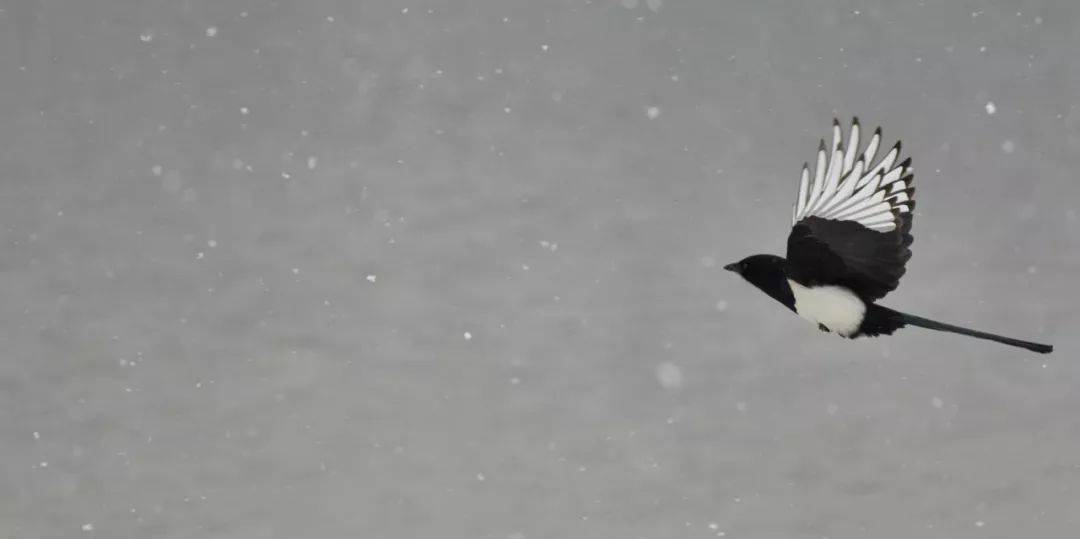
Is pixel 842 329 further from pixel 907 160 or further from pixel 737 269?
pixel 907 160

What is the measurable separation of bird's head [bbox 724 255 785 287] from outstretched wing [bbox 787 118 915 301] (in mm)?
59

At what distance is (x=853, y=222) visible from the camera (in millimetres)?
1998

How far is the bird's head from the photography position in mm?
2084

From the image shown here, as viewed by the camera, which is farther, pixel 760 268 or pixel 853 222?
pixel 760 268

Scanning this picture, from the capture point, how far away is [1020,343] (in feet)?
5.89

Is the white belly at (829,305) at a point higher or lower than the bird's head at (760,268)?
lower

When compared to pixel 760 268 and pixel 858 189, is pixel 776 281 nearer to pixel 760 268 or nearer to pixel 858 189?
pixel 760 268

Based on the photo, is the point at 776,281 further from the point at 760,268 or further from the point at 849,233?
the point at 849,233

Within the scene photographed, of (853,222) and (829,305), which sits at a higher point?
(853,222)

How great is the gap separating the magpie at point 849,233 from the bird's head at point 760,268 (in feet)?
0.06

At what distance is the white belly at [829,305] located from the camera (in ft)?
6.65

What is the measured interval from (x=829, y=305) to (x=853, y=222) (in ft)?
0.60

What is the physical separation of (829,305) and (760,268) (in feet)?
0.54

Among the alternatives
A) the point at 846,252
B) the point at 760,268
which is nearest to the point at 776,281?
the point at 760,268
